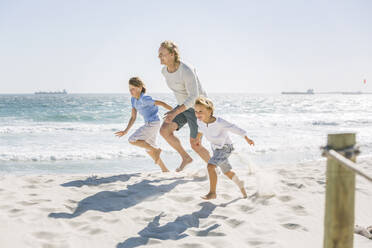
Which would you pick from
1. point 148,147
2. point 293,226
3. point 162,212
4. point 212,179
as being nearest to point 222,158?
point 212,179

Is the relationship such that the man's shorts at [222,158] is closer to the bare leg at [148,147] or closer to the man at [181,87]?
the man at [181,87]

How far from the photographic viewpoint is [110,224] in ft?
10.8

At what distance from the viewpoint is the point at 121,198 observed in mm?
4062

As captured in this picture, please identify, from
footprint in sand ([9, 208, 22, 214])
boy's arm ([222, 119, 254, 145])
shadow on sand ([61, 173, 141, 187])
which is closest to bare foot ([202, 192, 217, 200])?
boy's arm ([222, 119, 254, 145])

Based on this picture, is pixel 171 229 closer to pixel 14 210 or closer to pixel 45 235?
pixel 45 235

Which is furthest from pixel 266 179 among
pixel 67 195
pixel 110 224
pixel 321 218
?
pixel 67 195

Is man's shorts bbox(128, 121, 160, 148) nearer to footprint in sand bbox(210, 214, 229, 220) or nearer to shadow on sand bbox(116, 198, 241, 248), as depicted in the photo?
shadow on sand bbox(116, 198, 241, 248)

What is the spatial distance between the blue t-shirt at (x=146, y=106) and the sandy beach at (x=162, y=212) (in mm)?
951

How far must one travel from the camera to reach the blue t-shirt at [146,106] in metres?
5.19

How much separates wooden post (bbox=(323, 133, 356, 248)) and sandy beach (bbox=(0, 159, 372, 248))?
3.57 feet

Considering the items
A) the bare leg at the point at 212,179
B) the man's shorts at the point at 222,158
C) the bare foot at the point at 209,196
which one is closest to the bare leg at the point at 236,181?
the man's shorts at the point at 222,158

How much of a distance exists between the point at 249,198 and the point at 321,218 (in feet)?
Result: 2.87

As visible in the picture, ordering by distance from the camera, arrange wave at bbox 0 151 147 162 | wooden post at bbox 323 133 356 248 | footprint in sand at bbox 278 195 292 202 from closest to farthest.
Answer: wooden post at bbox 323 133 356 248 → footprint in sand at bbox 278 195 292 202 → wave at bbox 0 151 147 162

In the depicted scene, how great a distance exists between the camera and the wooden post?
1835 millimetres
